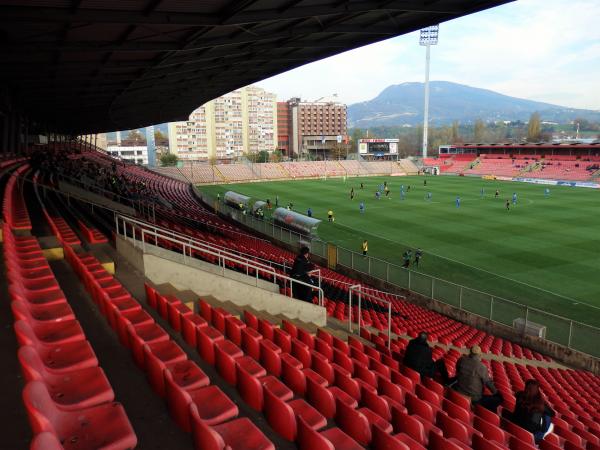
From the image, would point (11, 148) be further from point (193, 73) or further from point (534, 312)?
point (534, 312)

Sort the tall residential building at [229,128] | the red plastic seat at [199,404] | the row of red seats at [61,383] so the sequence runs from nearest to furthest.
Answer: the row of red seats at [61,383]
the red plastic seat at [199,404]
the tall residential building at [229,128]

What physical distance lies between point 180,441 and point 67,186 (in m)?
16.8

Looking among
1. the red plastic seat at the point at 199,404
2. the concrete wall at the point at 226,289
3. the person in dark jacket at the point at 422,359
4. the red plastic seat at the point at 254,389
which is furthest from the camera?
the concrete wall at the point at 226,289

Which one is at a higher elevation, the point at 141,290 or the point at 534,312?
the point at 141,290

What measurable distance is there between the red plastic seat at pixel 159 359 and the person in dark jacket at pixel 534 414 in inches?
158

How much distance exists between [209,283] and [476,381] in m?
4.70

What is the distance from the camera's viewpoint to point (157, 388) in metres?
3.98

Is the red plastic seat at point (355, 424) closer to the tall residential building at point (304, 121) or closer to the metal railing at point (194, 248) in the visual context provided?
the metal railing at point (194, 248)

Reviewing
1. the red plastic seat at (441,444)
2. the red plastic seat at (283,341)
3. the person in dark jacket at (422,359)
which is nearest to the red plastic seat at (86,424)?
the red plastic seat at (441,444)

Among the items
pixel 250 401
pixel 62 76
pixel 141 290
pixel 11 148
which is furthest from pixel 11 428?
pixel 11 148

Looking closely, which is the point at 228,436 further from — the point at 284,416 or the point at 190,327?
the point at 190,327

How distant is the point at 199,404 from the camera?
3715 millimetres

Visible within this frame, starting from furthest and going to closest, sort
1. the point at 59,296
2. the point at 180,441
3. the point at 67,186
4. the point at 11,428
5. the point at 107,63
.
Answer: the point at 67,186 → the point at 107,63 → the point at 59,296 → the point at 180,441 → the point at 11,428

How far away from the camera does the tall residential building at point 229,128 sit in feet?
463
